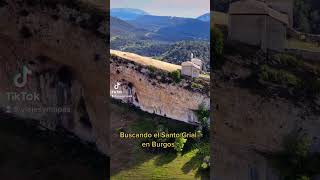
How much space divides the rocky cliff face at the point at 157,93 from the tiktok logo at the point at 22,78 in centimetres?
141

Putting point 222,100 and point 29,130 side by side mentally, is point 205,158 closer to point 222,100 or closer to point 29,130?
point 222,100

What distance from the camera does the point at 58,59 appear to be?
8188 millimetres

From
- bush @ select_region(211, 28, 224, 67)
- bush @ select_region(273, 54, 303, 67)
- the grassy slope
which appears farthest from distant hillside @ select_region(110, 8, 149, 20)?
bush @ select_region(273, 54, 303, 67)

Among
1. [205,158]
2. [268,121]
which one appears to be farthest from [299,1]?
[205,158]

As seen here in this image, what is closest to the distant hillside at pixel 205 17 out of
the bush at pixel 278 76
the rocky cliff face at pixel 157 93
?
the rocky cliff face at pixel 157 93

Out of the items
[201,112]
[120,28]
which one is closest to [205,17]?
[120,28]

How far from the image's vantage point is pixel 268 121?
861 centimetres

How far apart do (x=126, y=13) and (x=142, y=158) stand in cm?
234

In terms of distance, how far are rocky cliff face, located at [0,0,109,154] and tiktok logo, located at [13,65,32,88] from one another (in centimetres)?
6

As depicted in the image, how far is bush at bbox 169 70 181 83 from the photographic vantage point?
8492 millimetres
